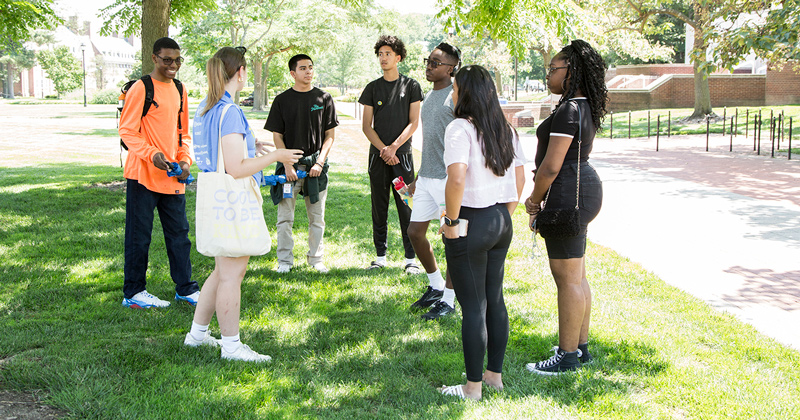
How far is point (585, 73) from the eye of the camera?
11.8ft

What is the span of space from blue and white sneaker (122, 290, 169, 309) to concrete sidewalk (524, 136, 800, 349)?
443 cm

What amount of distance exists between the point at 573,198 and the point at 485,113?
732 millimetres

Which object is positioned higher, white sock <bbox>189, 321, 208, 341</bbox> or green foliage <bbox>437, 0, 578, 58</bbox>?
green foliage <bbox>437, 0, 578, 58</bbox>

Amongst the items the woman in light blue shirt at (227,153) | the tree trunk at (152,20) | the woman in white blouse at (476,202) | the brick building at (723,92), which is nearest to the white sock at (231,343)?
the woman in light blue shirt at (227,153)

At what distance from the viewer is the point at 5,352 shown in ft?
13.3

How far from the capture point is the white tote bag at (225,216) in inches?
147

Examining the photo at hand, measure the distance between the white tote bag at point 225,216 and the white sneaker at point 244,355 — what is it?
65 cm

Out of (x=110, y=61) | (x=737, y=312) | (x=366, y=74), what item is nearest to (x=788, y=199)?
(x=737, y=312)

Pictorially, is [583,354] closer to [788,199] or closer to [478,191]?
[478,191]

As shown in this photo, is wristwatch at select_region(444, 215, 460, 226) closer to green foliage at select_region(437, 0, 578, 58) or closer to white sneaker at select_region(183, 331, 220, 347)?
white sneaker at select_region(183, 331, 220, 347)

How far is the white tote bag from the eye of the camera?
3.73 metres

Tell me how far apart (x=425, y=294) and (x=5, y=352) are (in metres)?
2.92

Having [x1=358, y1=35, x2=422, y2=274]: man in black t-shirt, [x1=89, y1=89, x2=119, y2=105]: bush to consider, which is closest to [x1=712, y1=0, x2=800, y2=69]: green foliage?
[x1=358, y1=35, x2=422, y2=274]: man in black t-shirt

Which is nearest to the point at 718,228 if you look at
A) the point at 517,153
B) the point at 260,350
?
→ the point at 517,153
